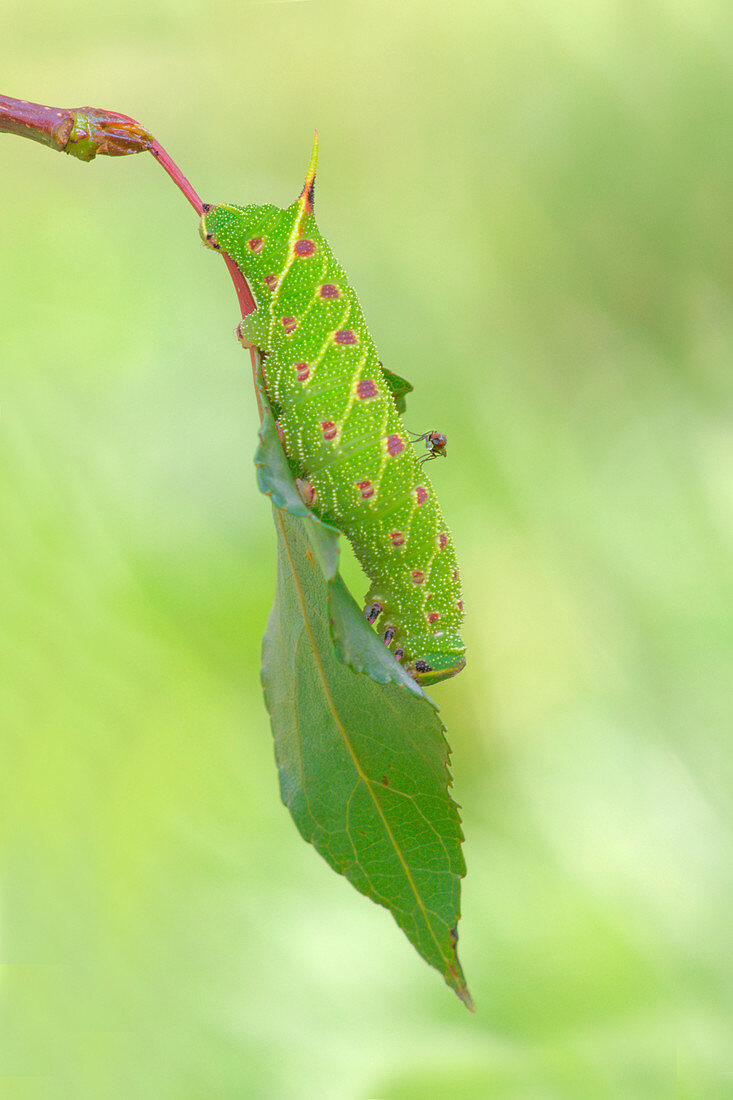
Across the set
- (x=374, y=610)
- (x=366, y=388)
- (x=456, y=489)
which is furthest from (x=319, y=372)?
(x=456, y=489)

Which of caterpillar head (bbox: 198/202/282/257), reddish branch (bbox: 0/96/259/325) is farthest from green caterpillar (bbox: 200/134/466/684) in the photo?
reddish branch (bbox: 0/96/259/325)

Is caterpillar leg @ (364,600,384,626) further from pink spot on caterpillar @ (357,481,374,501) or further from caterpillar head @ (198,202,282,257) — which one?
caterpillar head @ (198,202,282,257)

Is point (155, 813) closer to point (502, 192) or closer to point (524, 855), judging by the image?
point (524, 855)

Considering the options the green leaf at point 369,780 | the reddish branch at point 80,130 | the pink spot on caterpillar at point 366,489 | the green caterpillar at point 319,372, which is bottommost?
→ the green leaf at point 369,780

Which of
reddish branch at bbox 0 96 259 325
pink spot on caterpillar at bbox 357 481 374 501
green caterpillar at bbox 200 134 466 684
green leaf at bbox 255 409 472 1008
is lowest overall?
green leaf at bbox 255 409 472 1008

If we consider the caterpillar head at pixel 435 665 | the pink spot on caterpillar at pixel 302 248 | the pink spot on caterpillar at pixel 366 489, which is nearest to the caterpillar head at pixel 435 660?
the caterpillar head at pixel 435 665

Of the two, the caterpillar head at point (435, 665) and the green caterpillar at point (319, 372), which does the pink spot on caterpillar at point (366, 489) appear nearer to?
the green caterpillar at point (319, 372)

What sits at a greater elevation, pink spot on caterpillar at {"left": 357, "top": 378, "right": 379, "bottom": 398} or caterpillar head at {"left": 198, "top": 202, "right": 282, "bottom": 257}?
caterpillar head at {"left": 198, "top": 202, "right": 282, "bottom": 257}

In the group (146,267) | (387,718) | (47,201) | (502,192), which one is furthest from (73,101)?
(387,718)
